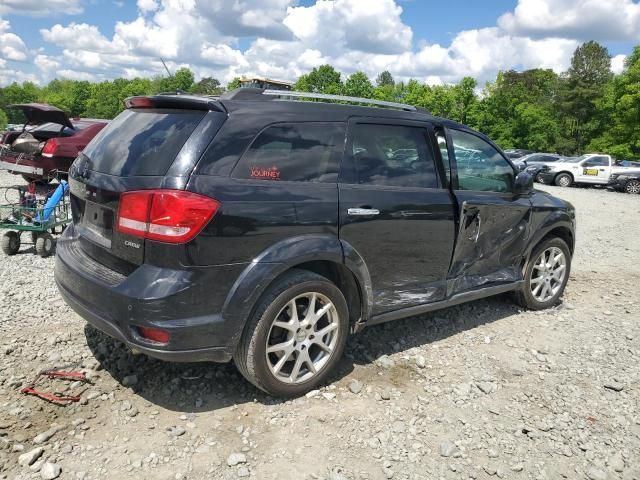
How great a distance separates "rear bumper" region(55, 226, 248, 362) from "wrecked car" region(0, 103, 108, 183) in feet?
19.8

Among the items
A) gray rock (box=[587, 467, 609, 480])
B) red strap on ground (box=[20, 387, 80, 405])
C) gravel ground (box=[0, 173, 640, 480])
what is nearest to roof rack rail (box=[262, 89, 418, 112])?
gravel ground (box=[0, 173, 640, 480])

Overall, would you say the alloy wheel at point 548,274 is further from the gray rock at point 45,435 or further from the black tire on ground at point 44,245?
the black tire on ground at point 44,245

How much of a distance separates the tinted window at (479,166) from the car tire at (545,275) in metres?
0.89

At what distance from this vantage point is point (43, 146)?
8.64 meters

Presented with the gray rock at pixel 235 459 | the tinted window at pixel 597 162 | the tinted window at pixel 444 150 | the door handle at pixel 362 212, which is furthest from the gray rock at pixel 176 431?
the tinted window at pixel 597 162

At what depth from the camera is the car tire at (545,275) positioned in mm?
5268

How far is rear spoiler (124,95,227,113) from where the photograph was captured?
3074 mm

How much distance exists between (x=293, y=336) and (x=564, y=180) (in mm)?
25293

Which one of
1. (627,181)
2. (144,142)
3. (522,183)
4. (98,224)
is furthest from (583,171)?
(98,224)

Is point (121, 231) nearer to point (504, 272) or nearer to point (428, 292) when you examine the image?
point (428, 292)

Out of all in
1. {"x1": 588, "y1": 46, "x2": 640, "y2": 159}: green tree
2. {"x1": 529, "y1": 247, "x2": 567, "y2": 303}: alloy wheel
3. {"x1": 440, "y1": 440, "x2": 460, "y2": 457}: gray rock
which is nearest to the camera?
{"x1": 440, "y1": 440, "x2": 460, "y2": 457}: gray rock

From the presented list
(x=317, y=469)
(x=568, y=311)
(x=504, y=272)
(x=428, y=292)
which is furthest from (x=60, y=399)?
(x=568, y=311)

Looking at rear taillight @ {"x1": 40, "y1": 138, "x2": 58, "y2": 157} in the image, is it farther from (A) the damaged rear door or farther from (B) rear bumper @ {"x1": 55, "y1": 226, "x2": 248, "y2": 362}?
(A) the damaged rear door

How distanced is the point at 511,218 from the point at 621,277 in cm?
339
